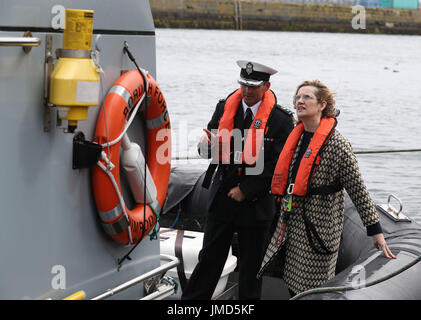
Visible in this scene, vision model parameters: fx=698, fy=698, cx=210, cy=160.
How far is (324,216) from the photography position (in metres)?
3.04

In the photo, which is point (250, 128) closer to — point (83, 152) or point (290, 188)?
point (290, 188)

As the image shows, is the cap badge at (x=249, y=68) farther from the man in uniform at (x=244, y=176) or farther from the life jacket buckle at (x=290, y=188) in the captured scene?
the life jacket buckle at (x=290, y=188)

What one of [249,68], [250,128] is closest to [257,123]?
[250,128]

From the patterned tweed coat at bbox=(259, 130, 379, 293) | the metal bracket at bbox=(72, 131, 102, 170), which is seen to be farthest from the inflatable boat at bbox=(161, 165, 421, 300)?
the metal bracket at bbox=(72, 131, 102, 170)

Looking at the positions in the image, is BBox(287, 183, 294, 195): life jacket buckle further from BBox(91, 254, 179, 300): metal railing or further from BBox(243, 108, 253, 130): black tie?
BBox(91, 254, 179, 300): metal railing

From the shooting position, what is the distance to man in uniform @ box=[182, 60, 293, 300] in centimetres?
340

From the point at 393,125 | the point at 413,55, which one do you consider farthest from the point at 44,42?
the point at 413,55

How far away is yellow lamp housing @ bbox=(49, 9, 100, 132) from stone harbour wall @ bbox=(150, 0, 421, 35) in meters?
45.6

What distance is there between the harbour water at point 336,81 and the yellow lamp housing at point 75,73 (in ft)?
21.7

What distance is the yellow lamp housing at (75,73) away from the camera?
7.23 feet

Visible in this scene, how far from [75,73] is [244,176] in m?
1.43

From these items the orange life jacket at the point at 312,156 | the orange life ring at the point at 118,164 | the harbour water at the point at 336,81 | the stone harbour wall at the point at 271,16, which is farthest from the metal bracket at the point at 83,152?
the stone harbour wall at the point at 271,16
